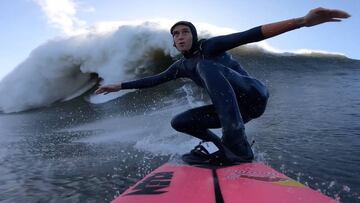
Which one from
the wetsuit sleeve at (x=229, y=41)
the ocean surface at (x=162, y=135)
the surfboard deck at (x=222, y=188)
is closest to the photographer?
the surfboard deck at (x=222, y=188)

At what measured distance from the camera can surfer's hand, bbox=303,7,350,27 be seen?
11.7 feet

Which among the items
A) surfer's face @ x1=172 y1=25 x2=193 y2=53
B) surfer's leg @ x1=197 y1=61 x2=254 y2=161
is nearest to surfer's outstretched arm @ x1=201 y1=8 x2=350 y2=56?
surfer's face @ x1=172 y1=25 x2=193 y2=53

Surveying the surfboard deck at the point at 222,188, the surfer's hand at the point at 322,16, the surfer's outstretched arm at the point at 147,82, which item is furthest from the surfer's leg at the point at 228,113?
the surfer's hand at the point at 322,16

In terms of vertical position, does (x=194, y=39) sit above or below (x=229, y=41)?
above

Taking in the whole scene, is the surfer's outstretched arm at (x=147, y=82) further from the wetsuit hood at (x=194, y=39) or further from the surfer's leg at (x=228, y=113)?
the surfer's leg at (x=228, y=113)

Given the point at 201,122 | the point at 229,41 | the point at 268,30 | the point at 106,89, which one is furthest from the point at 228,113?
the point at 106,89

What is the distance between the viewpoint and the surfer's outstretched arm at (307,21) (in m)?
3.61

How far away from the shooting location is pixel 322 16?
146 inches

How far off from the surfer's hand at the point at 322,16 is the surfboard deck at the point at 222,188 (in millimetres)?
1417

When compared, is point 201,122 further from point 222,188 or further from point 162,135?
point 162,135

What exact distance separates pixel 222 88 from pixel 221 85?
36 millimetres

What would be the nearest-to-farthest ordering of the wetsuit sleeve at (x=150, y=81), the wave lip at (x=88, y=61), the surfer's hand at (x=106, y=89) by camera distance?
1. the surfer's hand at (x=106, y=89)
2. the wetsuit sleeve at (x=150, y=81)
3. the wave lip at (x=88, y=61)

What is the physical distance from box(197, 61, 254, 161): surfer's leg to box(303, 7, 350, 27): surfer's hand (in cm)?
113

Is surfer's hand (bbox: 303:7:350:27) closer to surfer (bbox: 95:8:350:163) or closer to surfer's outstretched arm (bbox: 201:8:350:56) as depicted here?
surfer's outstretched arm (bbox: 201:8:350:56)
